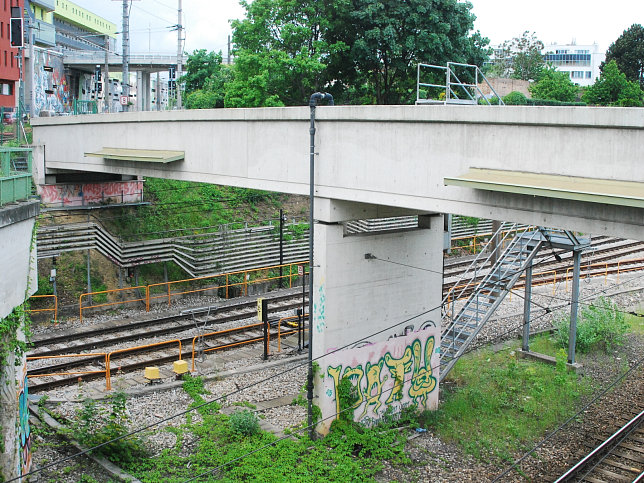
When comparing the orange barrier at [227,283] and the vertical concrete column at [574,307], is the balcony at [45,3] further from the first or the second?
the vertical concrete column at [574,307]

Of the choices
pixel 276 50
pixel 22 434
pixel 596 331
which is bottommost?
pixel 596 331

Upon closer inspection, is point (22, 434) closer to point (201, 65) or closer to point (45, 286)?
point (45, 286)

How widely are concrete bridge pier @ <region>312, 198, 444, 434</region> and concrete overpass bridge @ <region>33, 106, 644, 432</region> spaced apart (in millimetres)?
32

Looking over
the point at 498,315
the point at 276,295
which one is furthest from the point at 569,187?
the point at 276,295

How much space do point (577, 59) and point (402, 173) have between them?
4768 inches

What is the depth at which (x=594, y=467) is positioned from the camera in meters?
14.6

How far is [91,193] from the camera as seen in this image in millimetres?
29875

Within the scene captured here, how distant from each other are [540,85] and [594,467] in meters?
44.4

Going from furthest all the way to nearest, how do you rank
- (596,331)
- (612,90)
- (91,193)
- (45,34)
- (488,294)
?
(45,34)
(612,90)
(91,193)
(596,331)
(488,294)

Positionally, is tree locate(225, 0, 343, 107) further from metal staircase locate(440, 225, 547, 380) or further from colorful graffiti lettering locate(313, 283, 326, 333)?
colorful graffiti lettering locate(313, 283, 326, 333)

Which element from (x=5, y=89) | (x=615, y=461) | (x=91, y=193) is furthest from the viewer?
(x=5, y=89)

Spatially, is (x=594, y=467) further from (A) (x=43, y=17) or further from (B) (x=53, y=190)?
(A) (x=43, y=17)

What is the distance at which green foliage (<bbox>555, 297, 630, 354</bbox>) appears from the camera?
2225 centimetres

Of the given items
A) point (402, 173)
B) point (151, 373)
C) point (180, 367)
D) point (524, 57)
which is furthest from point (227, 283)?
point (524, 57)
